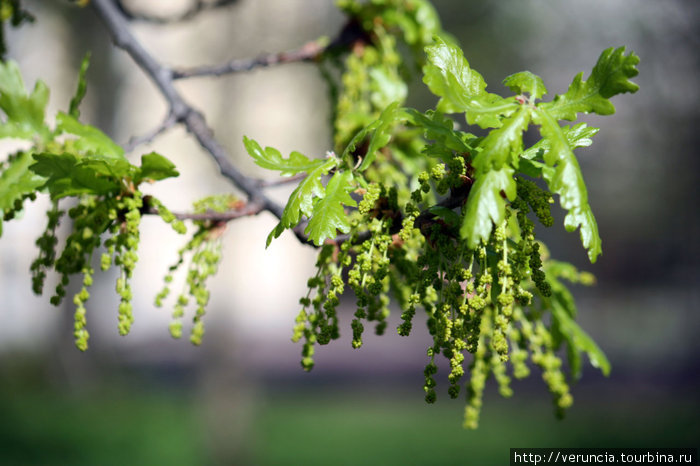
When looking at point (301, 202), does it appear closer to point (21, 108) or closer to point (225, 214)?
point (225, 214)

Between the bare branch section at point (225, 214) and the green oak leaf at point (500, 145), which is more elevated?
the bare branch section at point (225, 214)

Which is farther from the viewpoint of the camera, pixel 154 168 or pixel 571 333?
pixel 571 333

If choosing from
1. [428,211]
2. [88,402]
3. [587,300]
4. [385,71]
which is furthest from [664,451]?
[587,300]

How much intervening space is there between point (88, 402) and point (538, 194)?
10222mm

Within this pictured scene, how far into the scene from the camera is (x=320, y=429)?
29.7ft

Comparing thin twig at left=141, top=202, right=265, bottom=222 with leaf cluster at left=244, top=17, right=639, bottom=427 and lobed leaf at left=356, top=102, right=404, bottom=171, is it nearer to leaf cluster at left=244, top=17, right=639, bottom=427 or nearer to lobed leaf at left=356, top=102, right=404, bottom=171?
leaf cluster at left=244, top=17, right=639, bottom=427

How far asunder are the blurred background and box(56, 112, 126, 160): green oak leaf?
3349 millimetres

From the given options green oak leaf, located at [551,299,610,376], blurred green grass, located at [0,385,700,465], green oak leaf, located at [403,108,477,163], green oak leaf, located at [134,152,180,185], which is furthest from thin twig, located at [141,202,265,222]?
blurred green grass, located at [0,385,700,465]

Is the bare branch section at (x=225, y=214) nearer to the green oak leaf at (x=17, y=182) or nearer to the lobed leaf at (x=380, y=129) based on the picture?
the green oak leaf at (x=17, y=182)

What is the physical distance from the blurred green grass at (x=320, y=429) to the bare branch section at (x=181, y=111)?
17.6ft

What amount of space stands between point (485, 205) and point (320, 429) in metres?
8.40

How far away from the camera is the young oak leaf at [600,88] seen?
1299 millimetres

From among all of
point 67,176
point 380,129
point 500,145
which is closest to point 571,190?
point 500,145

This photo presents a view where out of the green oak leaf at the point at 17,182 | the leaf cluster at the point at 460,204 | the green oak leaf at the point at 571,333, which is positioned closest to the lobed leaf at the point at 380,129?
the leaf cluster at the point at 460,204
